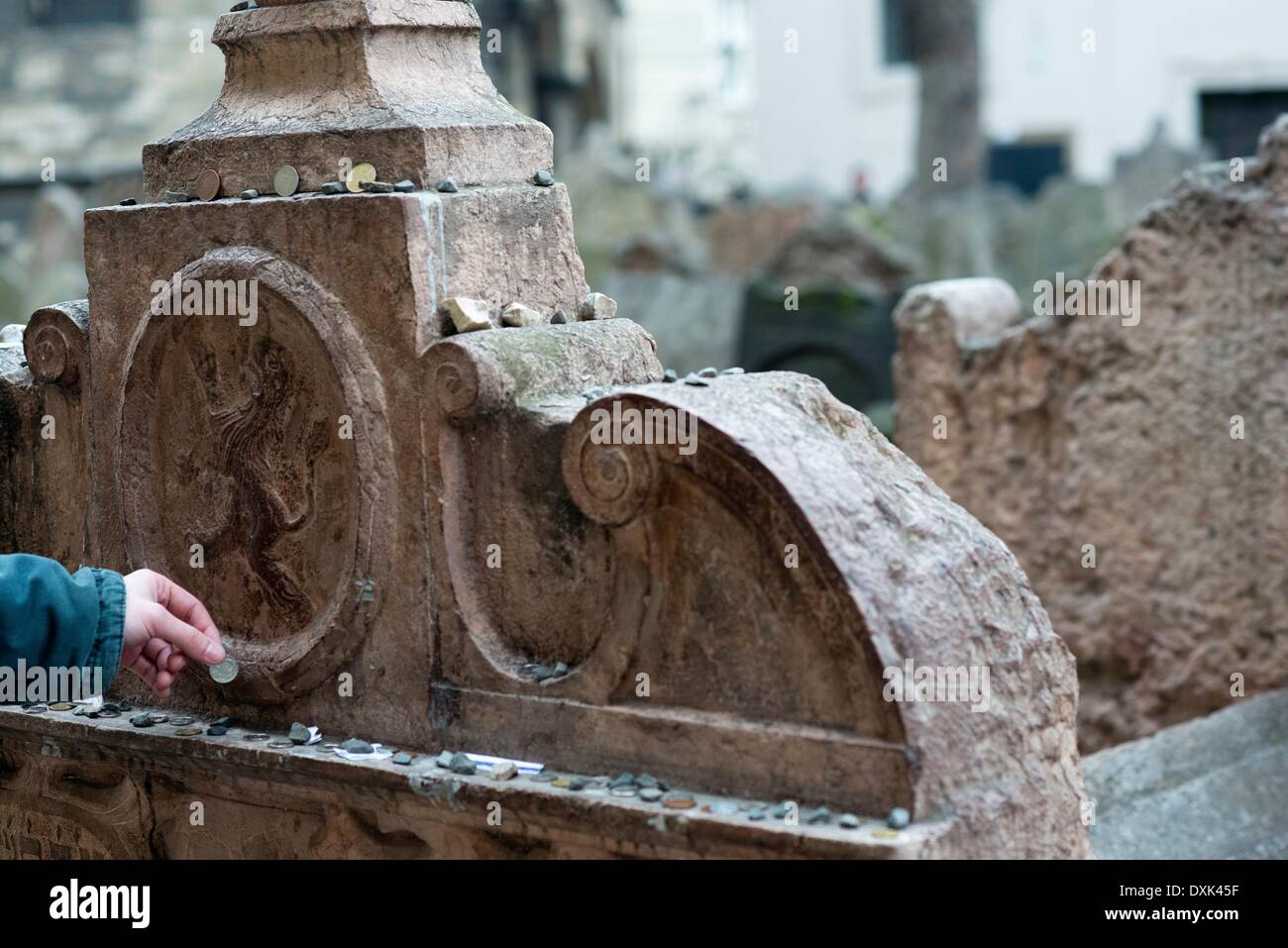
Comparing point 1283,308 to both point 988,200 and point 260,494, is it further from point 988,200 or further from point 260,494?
point 988,200

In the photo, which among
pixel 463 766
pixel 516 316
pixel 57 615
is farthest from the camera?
pixel 516 316

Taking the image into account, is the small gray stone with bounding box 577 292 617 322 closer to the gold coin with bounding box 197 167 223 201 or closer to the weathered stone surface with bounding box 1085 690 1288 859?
the gold coin with bounding box 197 167 223 201

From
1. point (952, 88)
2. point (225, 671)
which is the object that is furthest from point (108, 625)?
point (952, 88)

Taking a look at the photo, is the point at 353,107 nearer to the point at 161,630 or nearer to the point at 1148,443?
the point at 161,630

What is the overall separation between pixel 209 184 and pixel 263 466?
1.86ft

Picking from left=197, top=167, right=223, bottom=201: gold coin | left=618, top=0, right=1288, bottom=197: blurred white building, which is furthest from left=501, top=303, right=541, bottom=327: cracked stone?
left=618, top=0, right=1288, bottom=197: blurred white building

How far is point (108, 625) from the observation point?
2.98 metres

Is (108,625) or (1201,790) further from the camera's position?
(1201,790)

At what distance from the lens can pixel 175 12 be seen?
19.1m

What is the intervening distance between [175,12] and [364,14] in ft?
55.6

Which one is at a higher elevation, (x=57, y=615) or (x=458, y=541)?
(x=458, y=541)

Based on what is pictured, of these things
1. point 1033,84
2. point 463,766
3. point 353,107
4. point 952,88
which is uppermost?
point 1033,84

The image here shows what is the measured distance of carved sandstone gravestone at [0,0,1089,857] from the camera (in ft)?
9.16

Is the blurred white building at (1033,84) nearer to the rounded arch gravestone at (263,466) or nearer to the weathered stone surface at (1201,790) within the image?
the weathered stone surface at (1201,790)
